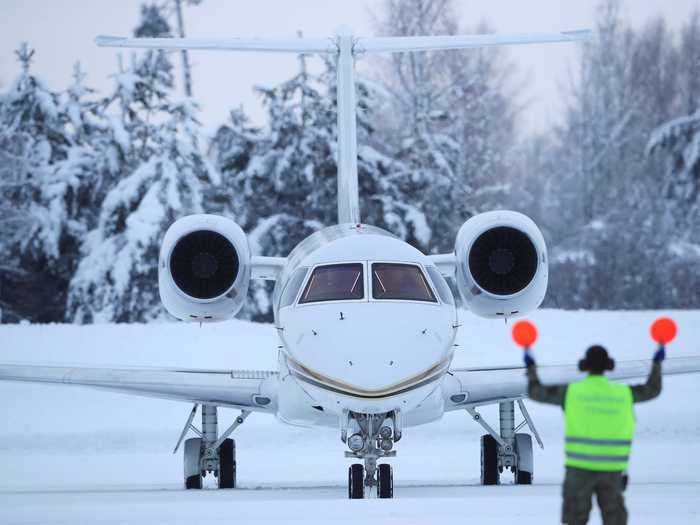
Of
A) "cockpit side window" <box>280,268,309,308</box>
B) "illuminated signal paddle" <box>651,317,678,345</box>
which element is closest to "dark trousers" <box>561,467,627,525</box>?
"illuminated signal paddle" <box>651,317,678,345</box>

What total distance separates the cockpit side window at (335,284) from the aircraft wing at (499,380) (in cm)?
231

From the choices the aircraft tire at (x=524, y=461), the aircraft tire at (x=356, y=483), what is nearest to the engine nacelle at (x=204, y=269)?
the aircraft tire at (x=356, y=483)

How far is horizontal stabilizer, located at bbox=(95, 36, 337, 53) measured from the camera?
1361 cm

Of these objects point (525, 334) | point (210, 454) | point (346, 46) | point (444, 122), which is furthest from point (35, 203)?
point (525, 334)

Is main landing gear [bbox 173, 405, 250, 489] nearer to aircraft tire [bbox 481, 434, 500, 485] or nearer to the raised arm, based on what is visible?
aircraft tire [bbox 481, 434, 500, 485]

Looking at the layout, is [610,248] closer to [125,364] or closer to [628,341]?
[628,341]

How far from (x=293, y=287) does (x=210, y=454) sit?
129 inches

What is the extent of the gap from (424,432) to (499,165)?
86.2ft

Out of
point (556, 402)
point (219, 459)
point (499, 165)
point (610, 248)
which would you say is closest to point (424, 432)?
point (219, 459)

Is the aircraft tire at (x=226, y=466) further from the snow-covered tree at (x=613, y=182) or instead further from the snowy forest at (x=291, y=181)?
the snow-covered tree at (x=613, y=182)

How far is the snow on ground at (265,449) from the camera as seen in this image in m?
8.62

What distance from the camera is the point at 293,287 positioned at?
36.9 feet

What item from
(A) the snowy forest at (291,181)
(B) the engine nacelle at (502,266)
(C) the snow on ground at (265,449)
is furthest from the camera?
(A) the snowy forest at (291,181)

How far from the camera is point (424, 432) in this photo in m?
18.6
